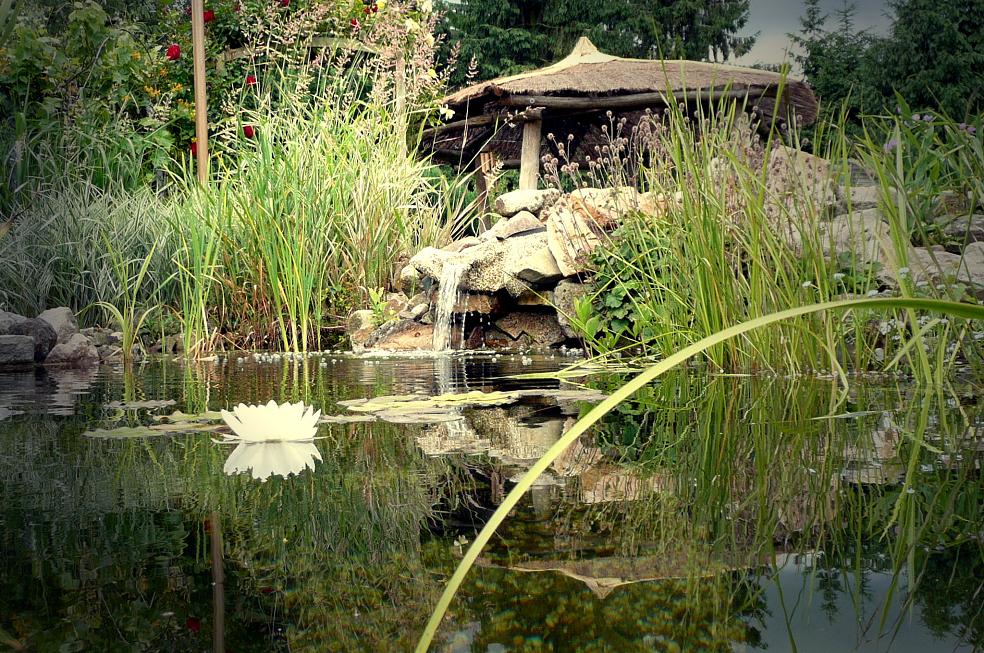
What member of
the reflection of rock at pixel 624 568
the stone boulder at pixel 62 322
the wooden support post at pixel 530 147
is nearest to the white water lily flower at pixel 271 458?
the reflection of rock at pixel 624 568

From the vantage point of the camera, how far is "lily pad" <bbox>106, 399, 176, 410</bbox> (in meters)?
2.62

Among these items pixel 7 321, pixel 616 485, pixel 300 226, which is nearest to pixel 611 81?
pixel 300 226

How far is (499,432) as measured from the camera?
79.2 inches

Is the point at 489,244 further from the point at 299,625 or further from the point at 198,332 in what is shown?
the point at 299,625

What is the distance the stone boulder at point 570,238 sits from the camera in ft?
15.7

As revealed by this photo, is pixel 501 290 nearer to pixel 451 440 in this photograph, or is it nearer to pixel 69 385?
pixel 69 385

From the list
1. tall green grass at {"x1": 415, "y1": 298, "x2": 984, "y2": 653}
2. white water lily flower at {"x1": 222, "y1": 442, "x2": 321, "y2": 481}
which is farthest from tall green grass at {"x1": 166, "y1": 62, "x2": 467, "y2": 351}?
tall green grass at {"x1": 415, "y1": 298, "x2": 984, "y2": 653}

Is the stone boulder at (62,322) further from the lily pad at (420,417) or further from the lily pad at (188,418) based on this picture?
the lily pad at (420,417)

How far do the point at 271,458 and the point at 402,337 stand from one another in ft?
12.6

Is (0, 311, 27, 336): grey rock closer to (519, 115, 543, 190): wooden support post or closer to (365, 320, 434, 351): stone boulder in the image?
(365, 320, 434, 351): stone boulder

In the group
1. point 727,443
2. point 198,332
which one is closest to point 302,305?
point 198,332

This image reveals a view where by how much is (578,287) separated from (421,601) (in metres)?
4.27

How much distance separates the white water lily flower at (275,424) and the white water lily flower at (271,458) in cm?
2

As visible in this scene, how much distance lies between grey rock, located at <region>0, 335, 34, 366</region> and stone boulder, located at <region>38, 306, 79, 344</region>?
408 mm
